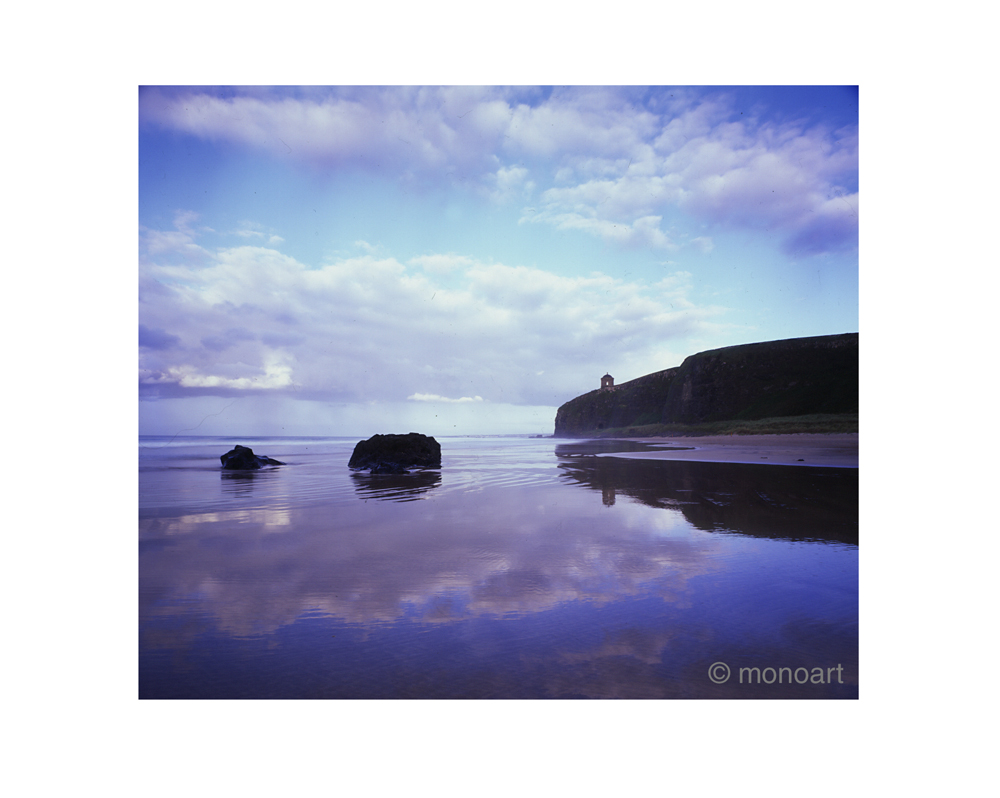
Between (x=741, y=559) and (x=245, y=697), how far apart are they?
501 centimetres

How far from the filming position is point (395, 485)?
38.0 feet

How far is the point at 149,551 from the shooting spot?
5.64 m

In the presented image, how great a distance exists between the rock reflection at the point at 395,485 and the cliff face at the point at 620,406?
70.1 metres

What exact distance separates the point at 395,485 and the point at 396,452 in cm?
505

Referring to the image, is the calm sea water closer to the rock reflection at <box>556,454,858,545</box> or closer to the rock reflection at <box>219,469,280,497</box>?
the rock reflection at <box>556,454,858,545</box>

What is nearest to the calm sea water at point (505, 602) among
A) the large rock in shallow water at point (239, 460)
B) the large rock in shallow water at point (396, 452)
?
the large rock in shallow water at point (396, 452)

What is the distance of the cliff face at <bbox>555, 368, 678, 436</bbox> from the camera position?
270ft

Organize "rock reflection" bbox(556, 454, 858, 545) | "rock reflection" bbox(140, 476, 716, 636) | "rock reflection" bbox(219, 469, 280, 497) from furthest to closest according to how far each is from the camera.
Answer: "rock reflection" bbox(219, 469, 280, 497) < "rock reflection" bbox(556, 454, 858, 545) < "rock reflection" bbox(140, 476, 716, 636)

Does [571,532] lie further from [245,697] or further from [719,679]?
[245,697]

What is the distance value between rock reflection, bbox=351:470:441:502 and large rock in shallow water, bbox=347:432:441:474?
109 cm

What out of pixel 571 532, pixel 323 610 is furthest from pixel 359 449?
pixel 323 610
